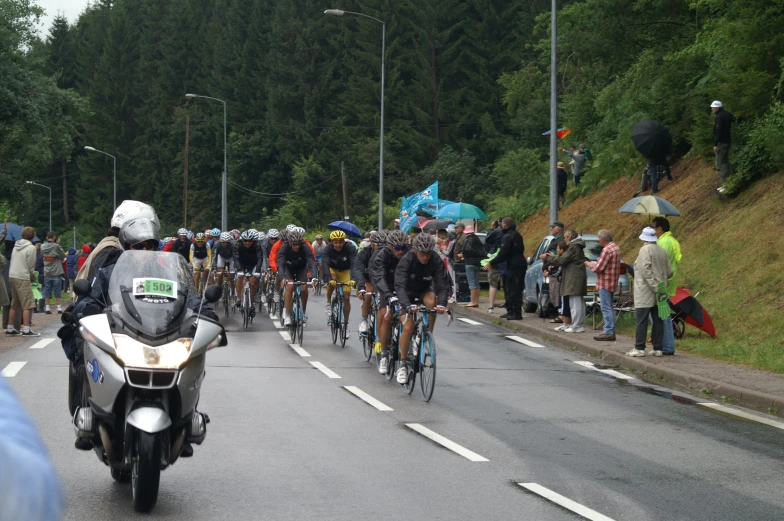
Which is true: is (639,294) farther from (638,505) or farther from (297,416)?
(638,505)

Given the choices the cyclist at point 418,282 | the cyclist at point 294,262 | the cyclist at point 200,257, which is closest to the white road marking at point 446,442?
the cyclist at point 418,282

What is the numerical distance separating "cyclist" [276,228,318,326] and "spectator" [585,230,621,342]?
432 centimetres

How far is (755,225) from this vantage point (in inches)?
860

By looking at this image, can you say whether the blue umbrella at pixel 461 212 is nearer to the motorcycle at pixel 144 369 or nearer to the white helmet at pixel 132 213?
the white helmet at pixel 132 213

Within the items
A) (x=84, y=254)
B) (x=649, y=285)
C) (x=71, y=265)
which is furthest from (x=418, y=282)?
(x=71, y=265)

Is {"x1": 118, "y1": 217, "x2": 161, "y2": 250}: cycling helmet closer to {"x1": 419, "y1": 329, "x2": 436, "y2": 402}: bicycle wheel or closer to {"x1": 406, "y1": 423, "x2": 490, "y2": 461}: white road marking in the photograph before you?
{"x1": 406, "y1": 423, "x2": 490, "y2": 461}: white road marking

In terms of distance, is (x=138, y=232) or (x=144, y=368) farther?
(x=138, y=232)

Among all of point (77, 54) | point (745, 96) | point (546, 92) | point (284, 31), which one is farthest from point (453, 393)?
point (77, 54)

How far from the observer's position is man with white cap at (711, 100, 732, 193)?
23.6 m

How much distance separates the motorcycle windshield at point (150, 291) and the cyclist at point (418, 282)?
517 centimetres

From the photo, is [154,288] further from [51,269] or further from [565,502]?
[51,269]

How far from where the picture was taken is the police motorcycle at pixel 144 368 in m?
6.25

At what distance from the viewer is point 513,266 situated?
21125 millimetres

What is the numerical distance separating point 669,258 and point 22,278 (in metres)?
10.1
